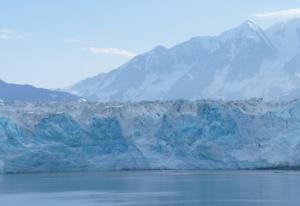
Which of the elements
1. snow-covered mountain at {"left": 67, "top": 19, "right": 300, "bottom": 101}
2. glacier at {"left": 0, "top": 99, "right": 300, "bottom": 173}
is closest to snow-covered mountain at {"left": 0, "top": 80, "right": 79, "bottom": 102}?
snow-covered mountain at {"left": 67, "top": 19, "right": 300, "bottom": 101}

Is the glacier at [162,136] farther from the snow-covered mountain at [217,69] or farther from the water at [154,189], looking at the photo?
the snow-covered mountain at [217,69]

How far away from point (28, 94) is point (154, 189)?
63.1 meters

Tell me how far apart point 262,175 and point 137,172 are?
7748mm

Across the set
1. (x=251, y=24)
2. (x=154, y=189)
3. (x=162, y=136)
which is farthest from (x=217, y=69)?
(x=154, y=189)

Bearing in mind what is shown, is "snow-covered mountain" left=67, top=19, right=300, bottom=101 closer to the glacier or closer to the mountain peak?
the mountain peak

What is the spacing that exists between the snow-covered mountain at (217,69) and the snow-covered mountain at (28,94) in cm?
1111

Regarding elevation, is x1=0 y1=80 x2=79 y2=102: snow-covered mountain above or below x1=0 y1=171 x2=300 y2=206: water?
above

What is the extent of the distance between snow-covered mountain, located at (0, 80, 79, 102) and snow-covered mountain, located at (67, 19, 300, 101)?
1111cm

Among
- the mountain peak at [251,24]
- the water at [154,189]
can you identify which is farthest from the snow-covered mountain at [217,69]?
the water at [154,189]

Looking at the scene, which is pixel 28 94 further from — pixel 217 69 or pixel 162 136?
pixel 162 136

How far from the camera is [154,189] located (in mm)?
33469

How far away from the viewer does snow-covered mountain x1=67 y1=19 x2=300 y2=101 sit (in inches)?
3893

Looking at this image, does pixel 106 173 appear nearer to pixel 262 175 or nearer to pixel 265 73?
pixel 262 175

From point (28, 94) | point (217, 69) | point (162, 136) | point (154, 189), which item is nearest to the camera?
point (154, 189)
